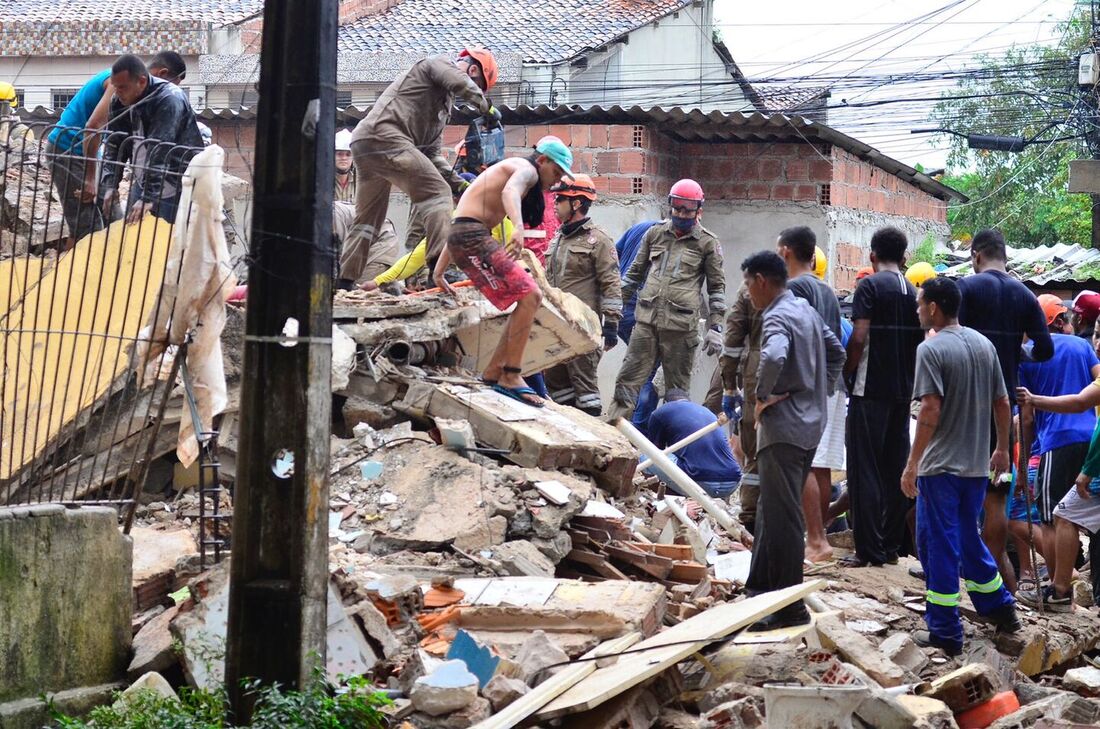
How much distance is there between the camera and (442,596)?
6430 millimetres

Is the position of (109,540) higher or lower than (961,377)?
lower

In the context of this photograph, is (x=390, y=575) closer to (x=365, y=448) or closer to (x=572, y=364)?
(x=365, y=448)

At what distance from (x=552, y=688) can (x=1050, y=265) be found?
46.5 ft

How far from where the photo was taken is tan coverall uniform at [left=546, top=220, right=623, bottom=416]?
10.9 metres

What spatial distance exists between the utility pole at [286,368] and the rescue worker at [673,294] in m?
5.76

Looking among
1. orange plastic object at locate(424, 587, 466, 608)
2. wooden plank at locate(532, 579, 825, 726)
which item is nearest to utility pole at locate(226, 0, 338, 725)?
wooden plank at locate(532, 579, 825, 726)

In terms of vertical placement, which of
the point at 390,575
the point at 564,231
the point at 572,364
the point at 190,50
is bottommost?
the point at 390,575

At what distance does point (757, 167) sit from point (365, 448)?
7557mm

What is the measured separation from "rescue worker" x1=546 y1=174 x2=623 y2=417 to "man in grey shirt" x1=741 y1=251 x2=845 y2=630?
3919 millimetres

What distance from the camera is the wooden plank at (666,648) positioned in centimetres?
525

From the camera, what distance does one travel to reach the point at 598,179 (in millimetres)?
14422

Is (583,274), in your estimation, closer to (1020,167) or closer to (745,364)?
(745,364)

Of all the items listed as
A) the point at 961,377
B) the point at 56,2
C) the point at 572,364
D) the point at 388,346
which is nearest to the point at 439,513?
the point at 388,346

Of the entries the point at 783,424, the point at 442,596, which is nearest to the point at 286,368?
the point at 442,596
